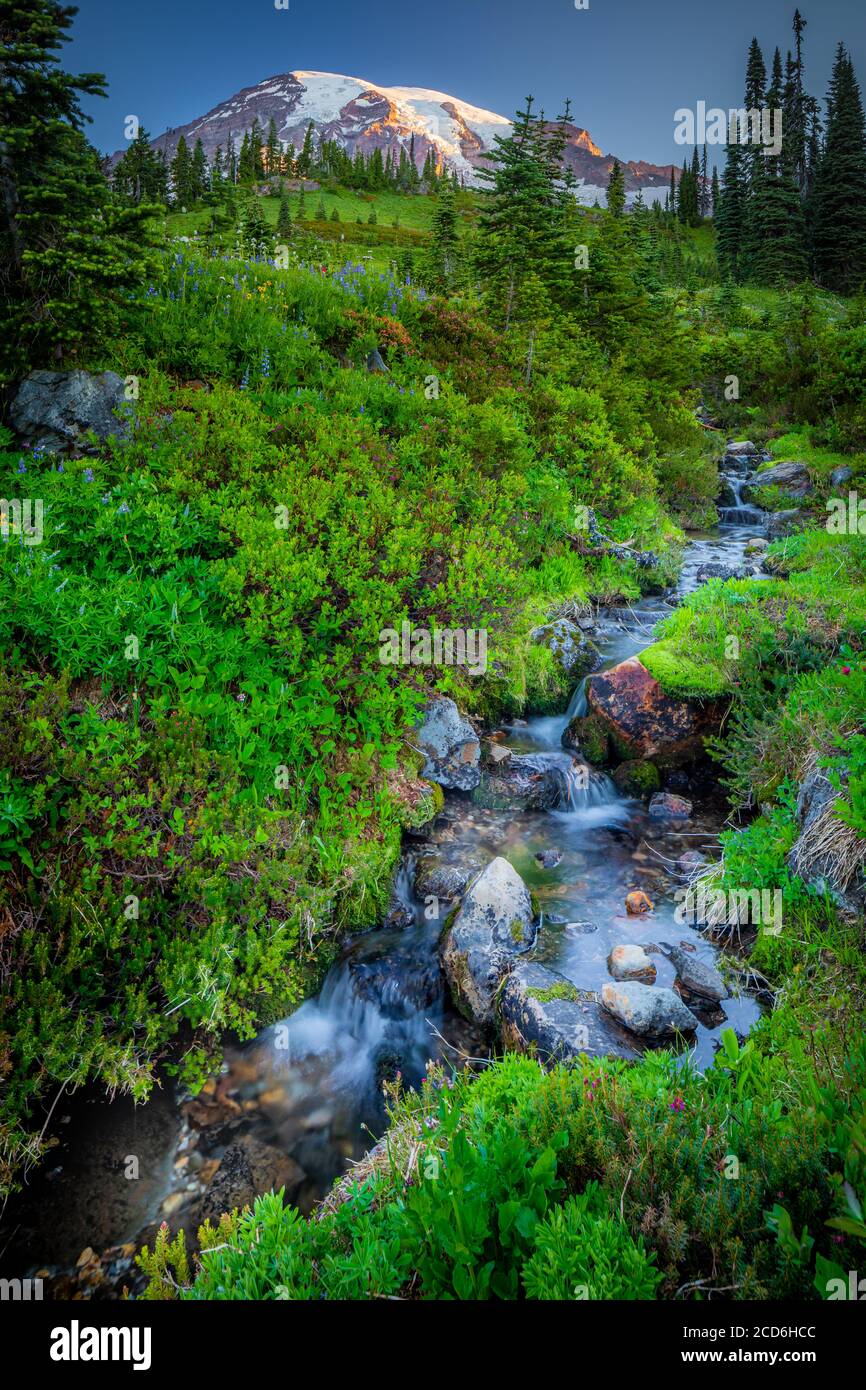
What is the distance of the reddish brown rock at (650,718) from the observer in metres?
8.61

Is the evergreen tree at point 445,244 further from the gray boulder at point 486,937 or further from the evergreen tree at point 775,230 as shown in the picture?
the gray boulder at point 486,937

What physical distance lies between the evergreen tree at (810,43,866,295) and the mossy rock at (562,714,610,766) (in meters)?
61.1

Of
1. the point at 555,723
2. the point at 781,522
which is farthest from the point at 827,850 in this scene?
the point at 781,522

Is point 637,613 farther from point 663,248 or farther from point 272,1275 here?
point 663,248

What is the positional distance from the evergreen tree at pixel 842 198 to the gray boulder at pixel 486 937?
212 ft

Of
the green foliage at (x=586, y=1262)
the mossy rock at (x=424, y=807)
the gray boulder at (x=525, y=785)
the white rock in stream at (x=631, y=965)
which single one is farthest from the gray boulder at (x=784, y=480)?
the green foliage at (x=586, y=1262)

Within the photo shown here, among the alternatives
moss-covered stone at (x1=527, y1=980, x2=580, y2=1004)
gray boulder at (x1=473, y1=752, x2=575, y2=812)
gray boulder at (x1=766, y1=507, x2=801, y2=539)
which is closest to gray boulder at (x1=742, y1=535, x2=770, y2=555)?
gray boulder at (x1=766, y1=507, x2=801, y2=539)

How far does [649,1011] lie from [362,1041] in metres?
2.49

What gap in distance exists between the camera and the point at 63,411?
24.8 ft

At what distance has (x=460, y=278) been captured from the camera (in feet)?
103

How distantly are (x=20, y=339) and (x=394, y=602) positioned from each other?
5709 mm

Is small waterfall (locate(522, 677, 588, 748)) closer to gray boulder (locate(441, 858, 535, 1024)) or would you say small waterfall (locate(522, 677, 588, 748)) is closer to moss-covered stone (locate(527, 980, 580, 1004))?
gray boulder (locate(441, 858, 535, 1024))

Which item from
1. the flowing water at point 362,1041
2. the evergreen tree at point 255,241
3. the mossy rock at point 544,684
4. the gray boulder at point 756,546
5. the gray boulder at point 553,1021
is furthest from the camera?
the gray boulder at point 756,546

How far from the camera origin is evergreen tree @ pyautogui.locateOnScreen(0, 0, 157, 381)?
7.18 m
